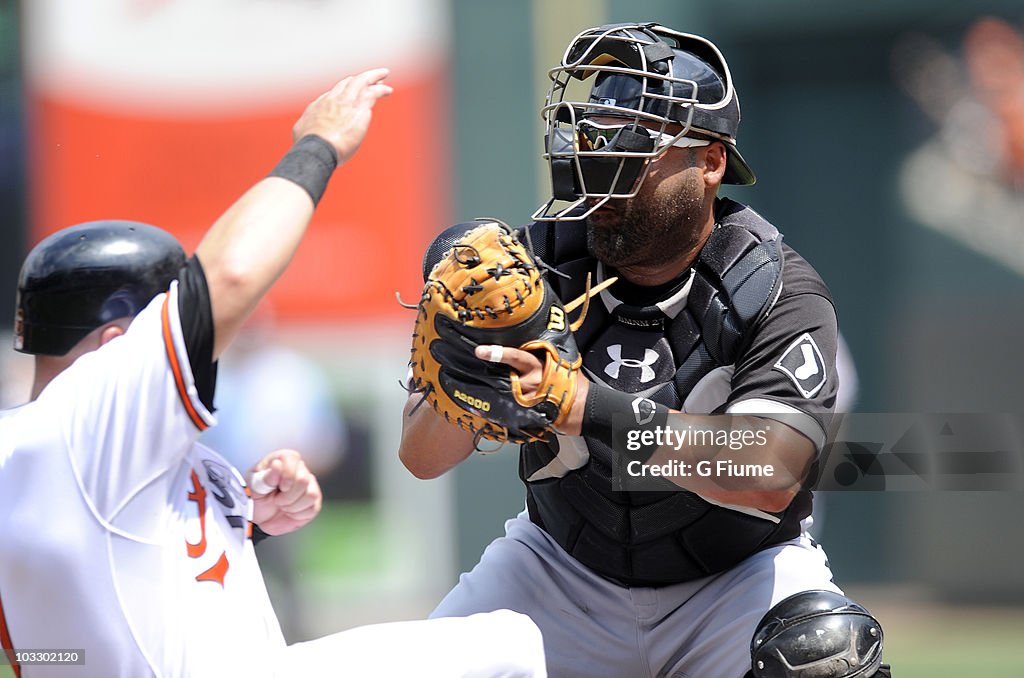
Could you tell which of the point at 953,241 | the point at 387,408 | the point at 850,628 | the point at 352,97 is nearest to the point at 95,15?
the point at 387,408

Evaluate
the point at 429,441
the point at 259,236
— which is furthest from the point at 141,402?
the point at 429,441

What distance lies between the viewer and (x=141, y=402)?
7.32ft

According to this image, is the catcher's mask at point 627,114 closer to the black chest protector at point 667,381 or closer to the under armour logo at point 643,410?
the black chest protector at point 667,381

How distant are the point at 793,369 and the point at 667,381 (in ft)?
1.22

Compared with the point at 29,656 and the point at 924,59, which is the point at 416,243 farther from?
the point at 29,656

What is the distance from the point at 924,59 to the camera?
8.84 meters

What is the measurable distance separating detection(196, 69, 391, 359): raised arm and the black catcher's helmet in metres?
1.55

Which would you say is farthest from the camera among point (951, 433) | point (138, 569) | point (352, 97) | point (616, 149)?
point (951, 433)

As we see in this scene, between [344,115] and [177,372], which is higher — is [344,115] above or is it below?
above

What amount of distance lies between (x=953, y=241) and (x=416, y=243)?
389 cm

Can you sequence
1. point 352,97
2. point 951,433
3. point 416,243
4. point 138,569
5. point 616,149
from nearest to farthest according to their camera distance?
1. point 138,569
2. point 352,97
3. point 616,149
4. point 951,433
5. point 416,243

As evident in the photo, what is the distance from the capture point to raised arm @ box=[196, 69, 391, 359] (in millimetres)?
2205

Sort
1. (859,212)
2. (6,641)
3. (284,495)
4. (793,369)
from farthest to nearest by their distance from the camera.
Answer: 1. (859,212)
2. (793,369)
3. (284,495)
4. (6,641)

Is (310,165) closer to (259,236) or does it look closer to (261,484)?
(259,236)
